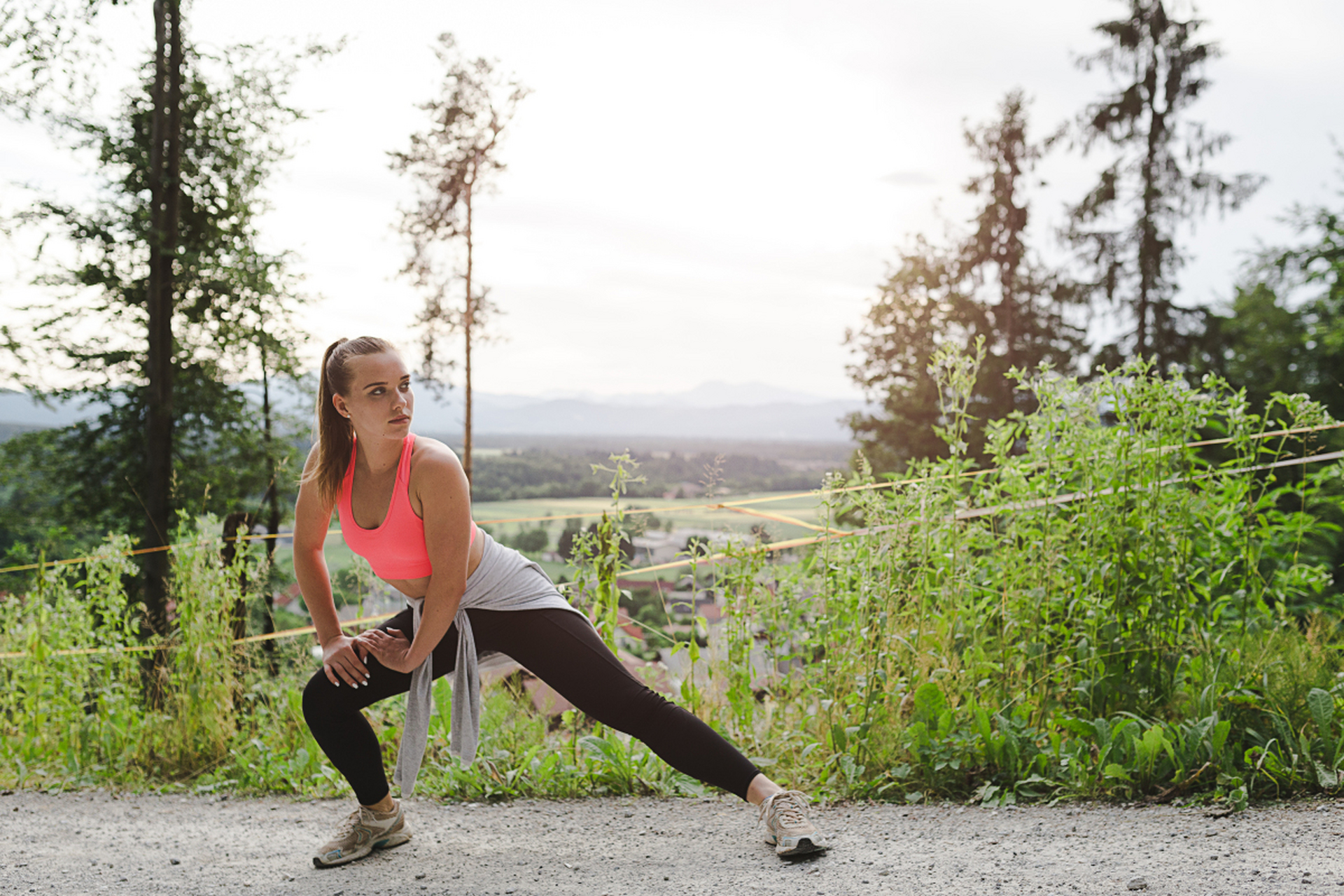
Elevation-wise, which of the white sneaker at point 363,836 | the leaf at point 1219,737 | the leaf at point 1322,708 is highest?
the leaf at point 1322,708

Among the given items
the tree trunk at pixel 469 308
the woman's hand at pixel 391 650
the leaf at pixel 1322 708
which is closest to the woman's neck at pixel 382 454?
the woman's hand at pixel 391 650

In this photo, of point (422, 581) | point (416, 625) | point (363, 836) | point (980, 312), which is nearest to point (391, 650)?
point (416, 625)

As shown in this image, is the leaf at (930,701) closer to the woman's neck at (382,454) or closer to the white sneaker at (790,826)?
the white sneaker at (790,826)

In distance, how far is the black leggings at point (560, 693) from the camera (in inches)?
93.5

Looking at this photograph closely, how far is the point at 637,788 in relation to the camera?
10.1 feet

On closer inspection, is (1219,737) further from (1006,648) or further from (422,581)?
(422,581)

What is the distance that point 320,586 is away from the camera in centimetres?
263

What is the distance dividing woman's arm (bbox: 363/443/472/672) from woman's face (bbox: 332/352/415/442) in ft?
0.38

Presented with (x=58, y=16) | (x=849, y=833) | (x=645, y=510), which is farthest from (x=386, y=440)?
(x=58, y=16)

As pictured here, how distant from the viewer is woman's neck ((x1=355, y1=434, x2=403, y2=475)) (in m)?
2.44

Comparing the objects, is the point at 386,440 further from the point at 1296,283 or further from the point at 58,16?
the point at 1296,283

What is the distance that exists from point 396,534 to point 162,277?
33.8 ft

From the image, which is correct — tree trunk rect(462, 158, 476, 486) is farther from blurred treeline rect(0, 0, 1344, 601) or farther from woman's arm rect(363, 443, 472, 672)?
woman's arm rect(363, 443, 472, 672)

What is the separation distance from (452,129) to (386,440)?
54.3 ft
